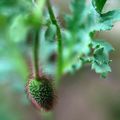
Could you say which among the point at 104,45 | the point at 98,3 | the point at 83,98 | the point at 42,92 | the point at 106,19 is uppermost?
the point at 98,3

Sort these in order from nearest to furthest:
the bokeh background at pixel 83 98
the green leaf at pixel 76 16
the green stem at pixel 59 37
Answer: the green stem at pixel 59 37, the green leaf at pixel 76 16, the bokeh background at pixel 83 98

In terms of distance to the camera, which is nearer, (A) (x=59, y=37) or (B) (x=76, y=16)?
(A) (x=59, y=37)

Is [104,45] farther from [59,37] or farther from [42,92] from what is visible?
[42,92]

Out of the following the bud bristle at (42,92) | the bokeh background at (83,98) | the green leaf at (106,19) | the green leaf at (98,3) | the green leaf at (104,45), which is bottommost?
the bokeh background at (83,98)

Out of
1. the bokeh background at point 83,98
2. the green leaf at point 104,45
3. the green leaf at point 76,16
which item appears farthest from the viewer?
the bokeh background at point 83,98

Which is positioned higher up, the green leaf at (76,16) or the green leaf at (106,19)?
the green leaf at (106,19)

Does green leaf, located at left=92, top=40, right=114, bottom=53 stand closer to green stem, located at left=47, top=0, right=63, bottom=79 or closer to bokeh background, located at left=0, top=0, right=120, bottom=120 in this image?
green stem, located at left=47, top=0, right=63, bottom=79

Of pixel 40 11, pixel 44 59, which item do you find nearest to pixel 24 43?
pixel 44 59

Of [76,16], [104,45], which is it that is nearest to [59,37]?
[104,45]

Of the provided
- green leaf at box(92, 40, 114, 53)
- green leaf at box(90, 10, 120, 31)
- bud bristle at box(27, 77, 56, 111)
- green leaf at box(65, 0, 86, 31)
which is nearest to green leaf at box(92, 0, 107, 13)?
green leaf at box(90, 10, 120, 31)

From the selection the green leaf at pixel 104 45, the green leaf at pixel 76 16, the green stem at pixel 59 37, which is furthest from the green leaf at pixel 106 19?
the green leaf at pixel 76 16

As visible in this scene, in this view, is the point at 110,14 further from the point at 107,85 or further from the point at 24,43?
the point at 107,85

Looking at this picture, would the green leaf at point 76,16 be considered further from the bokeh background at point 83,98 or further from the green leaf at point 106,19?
the bokeh background at point 83,98
